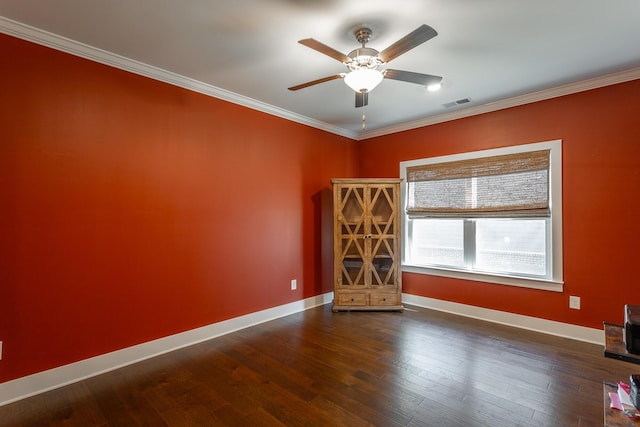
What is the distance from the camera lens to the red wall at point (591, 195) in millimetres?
2844

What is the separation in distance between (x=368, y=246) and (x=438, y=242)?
1.00m

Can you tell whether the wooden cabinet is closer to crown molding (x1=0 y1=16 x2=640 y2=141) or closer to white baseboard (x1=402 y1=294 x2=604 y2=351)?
white baseboard (x1=402 y1=294 x2=604 y2=351)

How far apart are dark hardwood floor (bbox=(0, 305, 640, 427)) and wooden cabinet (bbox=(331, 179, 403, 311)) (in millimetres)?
752

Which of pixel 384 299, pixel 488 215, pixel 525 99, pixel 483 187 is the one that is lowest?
pixel 384 299

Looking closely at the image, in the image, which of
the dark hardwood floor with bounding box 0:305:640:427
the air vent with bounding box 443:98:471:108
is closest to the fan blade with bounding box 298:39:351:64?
the air vent with bounding box 443:98:471:108

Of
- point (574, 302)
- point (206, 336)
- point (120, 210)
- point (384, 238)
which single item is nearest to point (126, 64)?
point (120, 210)

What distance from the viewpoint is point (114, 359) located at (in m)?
2.53

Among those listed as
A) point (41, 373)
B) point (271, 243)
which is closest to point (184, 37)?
point (271, 243)

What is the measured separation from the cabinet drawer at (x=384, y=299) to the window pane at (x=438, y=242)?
70 cm

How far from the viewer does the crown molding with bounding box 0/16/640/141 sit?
2207mm

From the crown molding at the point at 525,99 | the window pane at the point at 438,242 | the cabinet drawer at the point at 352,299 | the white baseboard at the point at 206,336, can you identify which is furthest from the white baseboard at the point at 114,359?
the crown molding at the point at 525,99

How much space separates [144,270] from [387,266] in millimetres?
2883

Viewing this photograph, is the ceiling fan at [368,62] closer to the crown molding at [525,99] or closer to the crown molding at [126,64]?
the crown molding at [126,64]

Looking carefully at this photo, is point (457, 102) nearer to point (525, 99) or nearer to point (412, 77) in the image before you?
point (525, 99)
